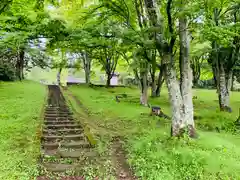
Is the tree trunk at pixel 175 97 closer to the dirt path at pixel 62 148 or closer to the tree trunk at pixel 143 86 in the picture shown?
the dirt path at pixel 62 148

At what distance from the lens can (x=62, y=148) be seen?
711 centimetres

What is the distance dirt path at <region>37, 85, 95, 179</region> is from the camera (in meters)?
5.88

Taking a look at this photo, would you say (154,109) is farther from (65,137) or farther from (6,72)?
(6,72)

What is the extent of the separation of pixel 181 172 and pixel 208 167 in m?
0.63

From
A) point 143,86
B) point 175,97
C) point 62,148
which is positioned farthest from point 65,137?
point 143,86

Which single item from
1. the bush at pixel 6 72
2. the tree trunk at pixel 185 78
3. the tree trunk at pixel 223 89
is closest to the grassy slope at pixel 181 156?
the tree trunk at pixel 185 78

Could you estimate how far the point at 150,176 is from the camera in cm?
570

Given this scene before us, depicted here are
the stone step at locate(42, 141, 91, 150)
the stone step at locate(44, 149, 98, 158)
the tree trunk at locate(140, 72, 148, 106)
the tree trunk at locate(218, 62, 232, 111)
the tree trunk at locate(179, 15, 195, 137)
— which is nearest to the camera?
the stone step at locate(44, 149, 98, 158)

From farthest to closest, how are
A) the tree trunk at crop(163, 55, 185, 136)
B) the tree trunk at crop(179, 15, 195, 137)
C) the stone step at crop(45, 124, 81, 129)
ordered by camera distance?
1. the stone step at crop(45, 124, 81, 129)
2. the tree trunk at crop(179, 15, 195, 137)
3. the tree trunk at crop(163, 55, 185, 136)

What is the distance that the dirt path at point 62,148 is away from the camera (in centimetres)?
588

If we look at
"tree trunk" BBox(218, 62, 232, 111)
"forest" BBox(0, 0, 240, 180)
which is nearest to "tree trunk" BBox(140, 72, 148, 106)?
"forest" BBox(0, 0, 240, 180)

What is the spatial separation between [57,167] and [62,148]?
113 cm

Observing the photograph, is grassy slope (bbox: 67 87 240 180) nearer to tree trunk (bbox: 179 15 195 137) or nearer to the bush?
tree trunk (bbox: 179 15 195 137)

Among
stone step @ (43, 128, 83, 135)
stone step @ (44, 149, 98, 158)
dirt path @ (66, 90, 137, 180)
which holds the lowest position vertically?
dirt path @ (66, 90, 137, 180)
